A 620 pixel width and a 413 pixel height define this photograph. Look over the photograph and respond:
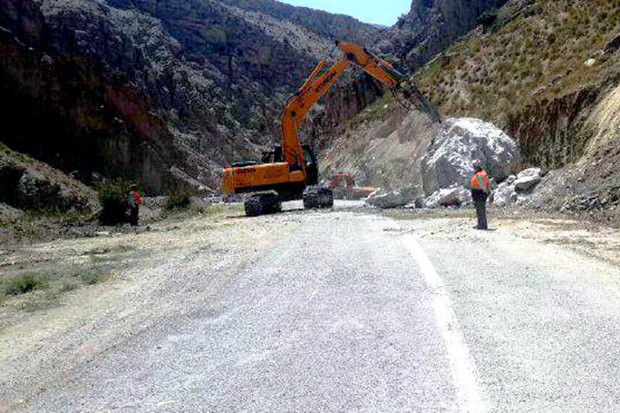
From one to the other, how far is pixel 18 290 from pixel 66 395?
23.1 feet

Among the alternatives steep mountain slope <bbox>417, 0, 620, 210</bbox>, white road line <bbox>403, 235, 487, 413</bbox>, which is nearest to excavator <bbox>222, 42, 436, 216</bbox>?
steep mountain slope <bbox>417, 0, 620, 210</bbox>

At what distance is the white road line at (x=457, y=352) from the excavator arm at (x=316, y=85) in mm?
21164

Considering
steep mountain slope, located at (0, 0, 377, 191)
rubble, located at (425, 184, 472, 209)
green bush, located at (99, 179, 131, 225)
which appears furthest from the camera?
steep mountain slope, located at (0, 0, 377, 191)

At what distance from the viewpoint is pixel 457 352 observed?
5996 mm

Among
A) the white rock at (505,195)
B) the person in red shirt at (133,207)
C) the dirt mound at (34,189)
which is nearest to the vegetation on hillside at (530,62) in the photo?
the white rock at (505,195)

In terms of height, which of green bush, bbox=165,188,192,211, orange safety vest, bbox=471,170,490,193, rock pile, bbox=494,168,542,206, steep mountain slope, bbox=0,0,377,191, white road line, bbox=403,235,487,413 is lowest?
white road line, bbox=403,235,487,413

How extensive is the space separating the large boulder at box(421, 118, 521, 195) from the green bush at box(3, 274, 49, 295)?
1949 centimetres

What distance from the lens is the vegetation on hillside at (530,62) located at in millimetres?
31391

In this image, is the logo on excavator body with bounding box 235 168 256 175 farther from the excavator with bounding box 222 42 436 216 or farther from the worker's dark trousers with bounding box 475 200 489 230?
the worker's dark trousers with bounding box 475 200 489 230

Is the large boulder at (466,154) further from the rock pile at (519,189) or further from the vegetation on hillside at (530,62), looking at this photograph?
the vegetation on hillside at (530,62)

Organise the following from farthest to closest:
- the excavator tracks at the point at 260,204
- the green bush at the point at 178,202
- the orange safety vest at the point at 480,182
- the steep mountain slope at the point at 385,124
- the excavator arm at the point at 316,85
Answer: the steep mountain slope at the point at 385,124
the green bush at the point at 178,202
the excavator arm at the point at 316,85
the excavator tracks at the point at 260,204
the orange safety vest at the point at 480,182

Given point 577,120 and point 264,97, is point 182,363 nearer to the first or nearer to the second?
point 577,120

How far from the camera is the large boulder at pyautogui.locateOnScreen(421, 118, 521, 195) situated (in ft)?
92.3

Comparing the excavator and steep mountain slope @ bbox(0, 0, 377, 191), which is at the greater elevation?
steep mountain slope @ bbox(0, 0, 377, 191)
